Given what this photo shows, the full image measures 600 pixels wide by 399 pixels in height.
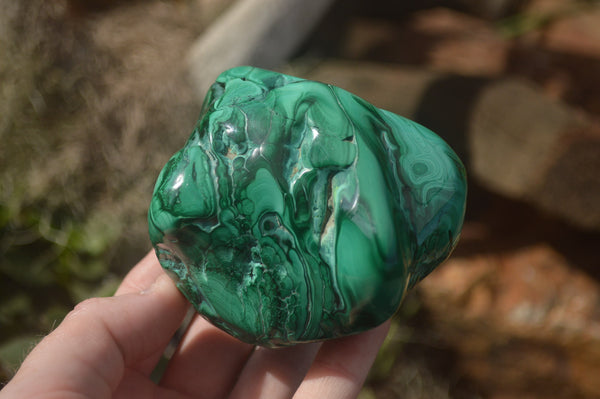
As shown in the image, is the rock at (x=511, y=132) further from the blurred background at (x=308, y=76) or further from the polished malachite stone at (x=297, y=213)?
the polished malachite stone at (x=297, y=213)

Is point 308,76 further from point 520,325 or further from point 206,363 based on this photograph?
point 206,363

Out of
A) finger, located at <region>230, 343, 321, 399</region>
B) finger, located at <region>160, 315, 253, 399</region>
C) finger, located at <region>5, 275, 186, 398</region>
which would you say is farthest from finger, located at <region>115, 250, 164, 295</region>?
finger, located at <region>230, 343, 321, 399</region>

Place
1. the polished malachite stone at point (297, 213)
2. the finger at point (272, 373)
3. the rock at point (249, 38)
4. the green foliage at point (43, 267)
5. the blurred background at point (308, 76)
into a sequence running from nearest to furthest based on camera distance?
the polished malachite stone at point (297, 213) → the finger at point (272, 373) → the green foliage at point (43, 267) → the blurred background at point (308, 76) → the rock at point (249, 38)

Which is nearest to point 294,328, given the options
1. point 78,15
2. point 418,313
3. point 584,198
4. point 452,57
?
point 418,313

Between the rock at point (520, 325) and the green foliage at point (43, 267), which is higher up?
the green foliage at point (43, 267)

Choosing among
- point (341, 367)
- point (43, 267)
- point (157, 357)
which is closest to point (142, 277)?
point (157, 357)

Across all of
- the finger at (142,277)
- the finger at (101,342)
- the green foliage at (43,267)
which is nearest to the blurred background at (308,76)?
the green foliage at (43,267)

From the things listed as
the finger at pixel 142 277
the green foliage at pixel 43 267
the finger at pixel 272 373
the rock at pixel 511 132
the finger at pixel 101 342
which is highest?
the finger at pixel 101 342

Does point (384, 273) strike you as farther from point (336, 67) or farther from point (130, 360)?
point (336, 67)
